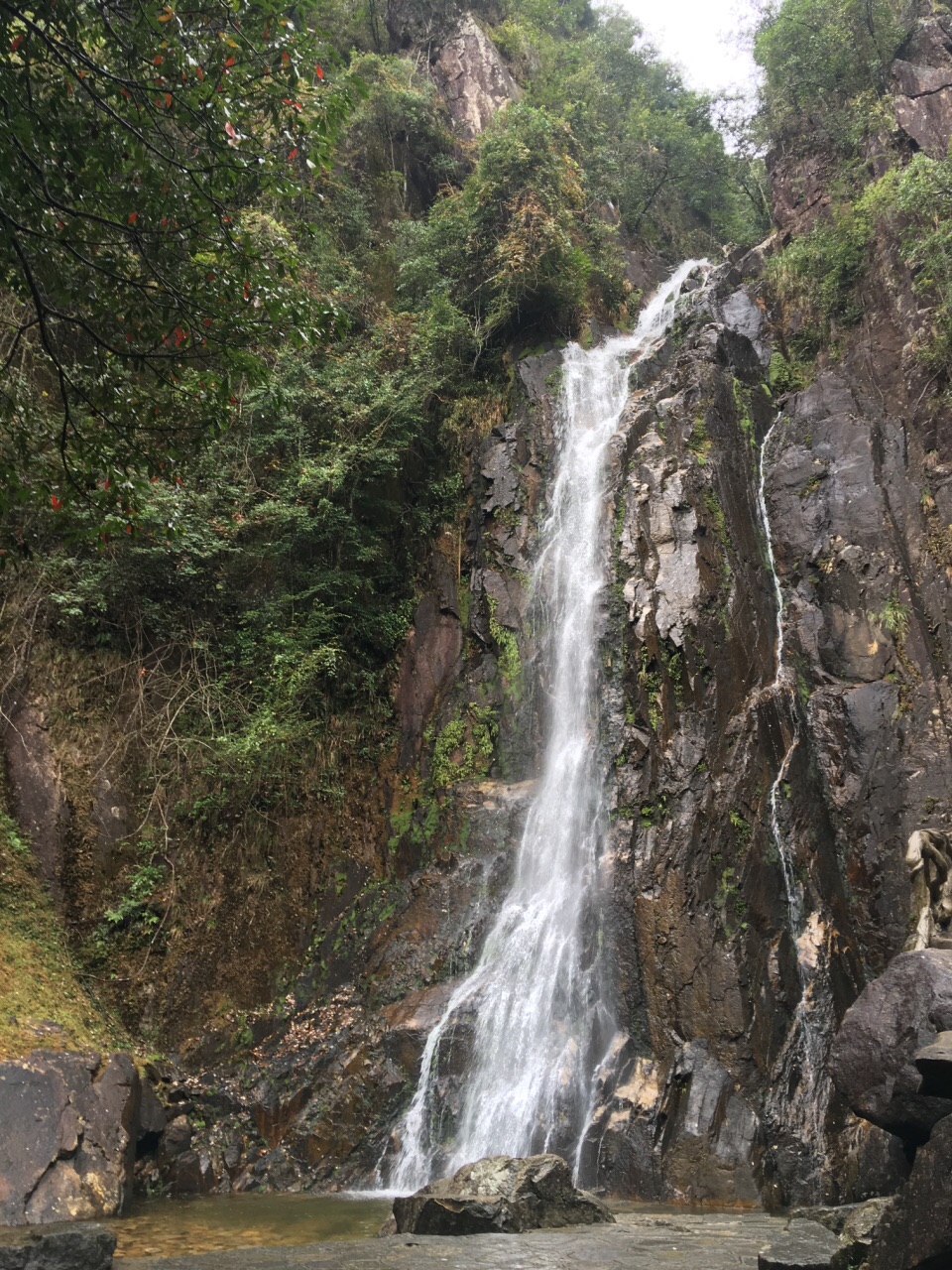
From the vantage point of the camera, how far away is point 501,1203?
627cm

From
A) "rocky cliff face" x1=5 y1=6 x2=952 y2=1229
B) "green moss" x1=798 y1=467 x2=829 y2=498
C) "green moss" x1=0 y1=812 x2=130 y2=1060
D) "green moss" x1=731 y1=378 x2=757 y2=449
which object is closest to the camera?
"green moss" x1=0 y1=812 x2=130 y2=1060

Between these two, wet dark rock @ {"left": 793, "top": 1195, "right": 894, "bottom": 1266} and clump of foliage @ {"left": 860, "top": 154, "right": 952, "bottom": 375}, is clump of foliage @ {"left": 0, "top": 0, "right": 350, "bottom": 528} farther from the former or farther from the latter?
clump of foliage @ {"left": 860, "top": 154, "right": 952, "bottom": 375}

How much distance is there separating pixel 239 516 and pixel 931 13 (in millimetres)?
17092

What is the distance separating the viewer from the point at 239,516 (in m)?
13.3

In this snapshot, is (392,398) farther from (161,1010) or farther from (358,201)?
(161,1010)

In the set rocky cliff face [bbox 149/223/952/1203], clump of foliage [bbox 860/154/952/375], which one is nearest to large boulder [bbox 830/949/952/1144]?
rocky cliff face [bbox 149/223/952/1203]

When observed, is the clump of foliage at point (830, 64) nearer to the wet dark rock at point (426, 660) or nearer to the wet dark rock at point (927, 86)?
the wet dark rock at point (927, 86)

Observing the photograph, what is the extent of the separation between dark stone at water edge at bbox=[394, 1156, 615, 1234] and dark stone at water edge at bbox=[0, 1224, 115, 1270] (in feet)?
7.26

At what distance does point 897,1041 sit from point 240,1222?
5.39m

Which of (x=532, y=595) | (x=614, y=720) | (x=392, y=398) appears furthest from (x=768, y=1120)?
(x=392, y=398)

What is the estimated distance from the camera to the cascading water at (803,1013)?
818 cm

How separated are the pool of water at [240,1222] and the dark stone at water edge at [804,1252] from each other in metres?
3.32

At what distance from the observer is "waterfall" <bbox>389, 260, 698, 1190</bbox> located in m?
8.67

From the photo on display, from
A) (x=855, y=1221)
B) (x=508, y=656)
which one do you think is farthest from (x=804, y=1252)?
(x=508, y=656)
